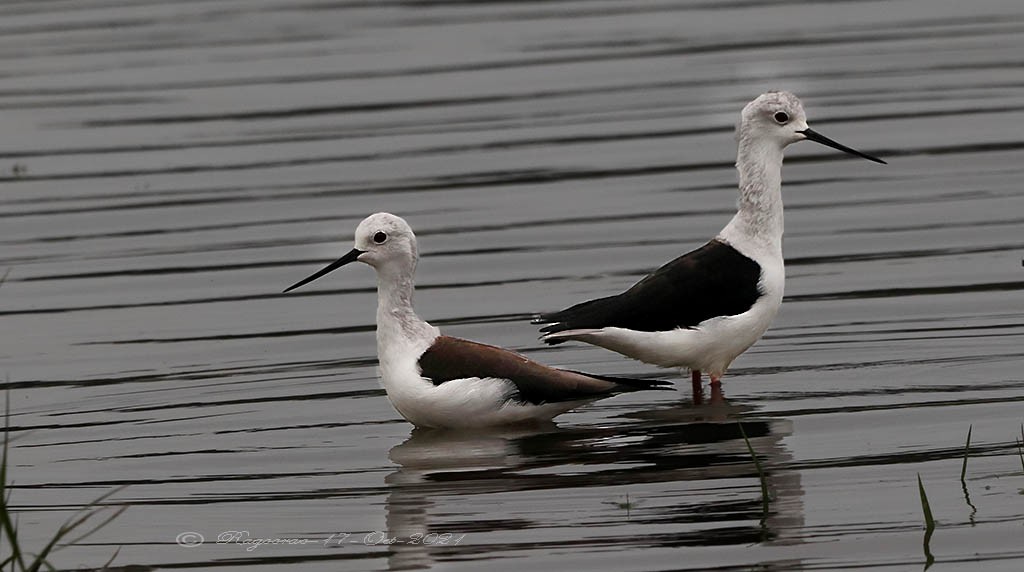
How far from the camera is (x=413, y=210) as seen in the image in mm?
17391

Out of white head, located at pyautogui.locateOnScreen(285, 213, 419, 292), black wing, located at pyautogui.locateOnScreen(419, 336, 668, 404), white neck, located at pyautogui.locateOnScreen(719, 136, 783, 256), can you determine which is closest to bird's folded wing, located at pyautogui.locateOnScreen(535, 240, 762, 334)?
white neck, located at pyautogui.locateOnScreen(719, 136, 783, 256)

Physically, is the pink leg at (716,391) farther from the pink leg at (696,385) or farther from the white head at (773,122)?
the white head at (773,122)

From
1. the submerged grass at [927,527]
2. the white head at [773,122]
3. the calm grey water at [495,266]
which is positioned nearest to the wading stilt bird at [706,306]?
the white head at [773,122]

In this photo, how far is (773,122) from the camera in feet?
41.1

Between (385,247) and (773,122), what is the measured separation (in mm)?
2615

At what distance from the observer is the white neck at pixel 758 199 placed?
12258 millimetres

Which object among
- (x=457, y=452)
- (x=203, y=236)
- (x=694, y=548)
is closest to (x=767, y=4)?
(x=203, y=236)

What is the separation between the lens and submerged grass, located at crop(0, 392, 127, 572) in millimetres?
7352

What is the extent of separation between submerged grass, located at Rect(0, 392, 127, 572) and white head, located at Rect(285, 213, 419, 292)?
244 cm

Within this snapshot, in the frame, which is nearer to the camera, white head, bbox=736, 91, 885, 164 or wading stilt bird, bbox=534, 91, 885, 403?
wading stilt bird, bbox=534, 91, 885, 403

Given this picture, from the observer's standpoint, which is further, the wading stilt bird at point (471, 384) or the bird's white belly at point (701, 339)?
the bird's white belly at point (701, 339)

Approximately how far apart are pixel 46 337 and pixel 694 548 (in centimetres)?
673

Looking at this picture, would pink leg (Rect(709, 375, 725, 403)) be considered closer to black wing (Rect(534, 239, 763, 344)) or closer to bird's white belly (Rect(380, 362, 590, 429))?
black wing (Rect(534, 239, 763, 344))

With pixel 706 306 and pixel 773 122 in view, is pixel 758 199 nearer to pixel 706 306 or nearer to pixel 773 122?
pixel 773 122
